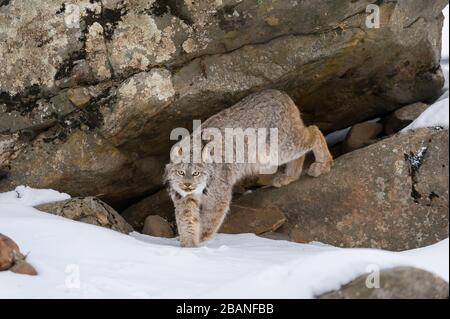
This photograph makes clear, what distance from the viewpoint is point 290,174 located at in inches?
310

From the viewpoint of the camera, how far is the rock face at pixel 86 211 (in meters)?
7.16

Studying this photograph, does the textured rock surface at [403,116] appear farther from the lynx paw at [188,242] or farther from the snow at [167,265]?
the lynx paw at [188,242]

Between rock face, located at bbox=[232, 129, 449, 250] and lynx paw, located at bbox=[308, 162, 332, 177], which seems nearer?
rock face, located at bbox=[232, 129, 449, 250]

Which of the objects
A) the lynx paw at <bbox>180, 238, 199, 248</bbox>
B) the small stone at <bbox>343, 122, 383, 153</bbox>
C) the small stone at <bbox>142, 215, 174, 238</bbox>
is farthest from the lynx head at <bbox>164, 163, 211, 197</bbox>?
the small stone at <bbox>343, 122, 383, 153</bbox>

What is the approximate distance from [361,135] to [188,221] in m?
2.67

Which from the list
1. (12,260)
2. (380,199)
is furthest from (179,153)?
(12,260)

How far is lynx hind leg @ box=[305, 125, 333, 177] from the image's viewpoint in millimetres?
7621

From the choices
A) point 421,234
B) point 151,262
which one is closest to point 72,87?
point 151,262

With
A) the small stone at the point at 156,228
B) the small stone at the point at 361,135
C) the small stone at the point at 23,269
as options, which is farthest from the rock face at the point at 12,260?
the small stone at the point at 361,135

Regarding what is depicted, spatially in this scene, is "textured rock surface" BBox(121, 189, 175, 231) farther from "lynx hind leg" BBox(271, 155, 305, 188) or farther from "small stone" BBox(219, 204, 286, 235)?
"lynx hind leg" BBox(271, 155, 305, 188)

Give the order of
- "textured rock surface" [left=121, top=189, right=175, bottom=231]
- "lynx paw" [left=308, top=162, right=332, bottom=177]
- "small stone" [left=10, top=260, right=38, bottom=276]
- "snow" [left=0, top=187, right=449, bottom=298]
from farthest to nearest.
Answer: "textured rock surface" [left=121, top=189, right=175, bottom=231] → "lynx paw" [left=308, top=162, right=332, bottom=177] → "small stone" [left=10, top=260, right=38, bottom=276] → "snow" [left=0, top=187, right=449, bottom=298]

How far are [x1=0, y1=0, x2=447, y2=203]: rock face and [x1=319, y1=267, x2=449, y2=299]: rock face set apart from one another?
3.09 metres

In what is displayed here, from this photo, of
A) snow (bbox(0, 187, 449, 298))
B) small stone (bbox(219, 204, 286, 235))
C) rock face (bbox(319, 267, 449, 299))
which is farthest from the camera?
small stone (bbox(219, 204, 286, 235))

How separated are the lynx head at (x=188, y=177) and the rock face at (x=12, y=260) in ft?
6.40
